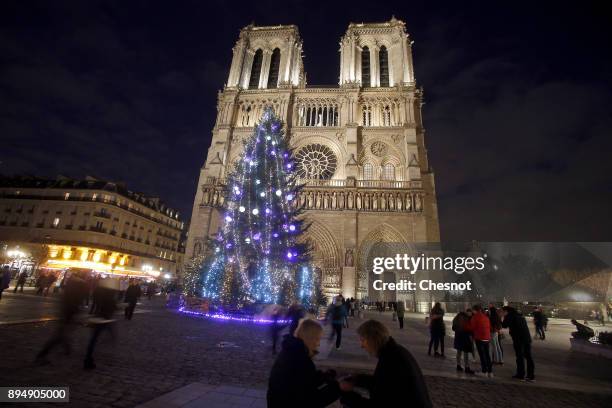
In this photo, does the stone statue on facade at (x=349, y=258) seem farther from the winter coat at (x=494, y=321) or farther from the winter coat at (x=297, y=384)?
the winter coat at (x=297, y=384)

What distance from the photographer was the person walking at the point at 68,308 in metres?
5.04

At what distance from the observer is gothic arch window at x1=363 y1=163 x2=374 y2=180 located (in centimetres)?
Answer: 2959

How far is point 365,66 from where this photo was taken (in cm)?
3562

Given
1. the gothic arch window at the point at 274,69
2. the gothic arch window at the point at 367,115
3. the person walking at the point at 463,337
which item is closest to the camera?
the person walking at the point at 463,337

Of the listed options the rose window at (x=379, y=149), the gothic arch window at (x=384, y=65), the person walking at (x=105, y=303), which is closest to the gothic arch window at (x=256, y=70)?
the gothic arch window at (x=384, y=65)

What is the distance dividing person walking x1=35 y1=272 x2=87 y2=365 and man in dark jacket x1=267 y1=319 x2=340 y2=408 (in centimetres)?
499

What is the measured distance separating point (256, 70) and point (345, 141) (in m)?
16.1

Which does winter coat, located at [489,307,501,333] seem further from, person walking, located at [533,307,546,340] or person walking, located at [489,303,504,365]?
person walking, located at [533,307,546,340]

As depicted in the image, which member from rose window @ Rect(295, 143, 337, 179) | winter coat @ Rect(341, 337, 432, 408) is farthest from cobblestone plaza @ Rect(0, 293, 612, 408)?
rose window @ Rect(295, 143, 337, 179)

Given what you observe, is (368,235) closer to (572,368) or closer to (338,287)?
(338,287)

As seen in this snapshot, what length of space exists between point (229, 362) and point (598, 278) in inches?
1371

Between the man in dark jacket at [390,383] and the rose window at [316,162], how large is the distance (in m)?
27.9

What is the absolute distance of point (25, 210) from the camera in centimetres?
3425

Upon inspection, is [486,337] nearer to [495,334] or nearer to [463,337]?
[463,337]
